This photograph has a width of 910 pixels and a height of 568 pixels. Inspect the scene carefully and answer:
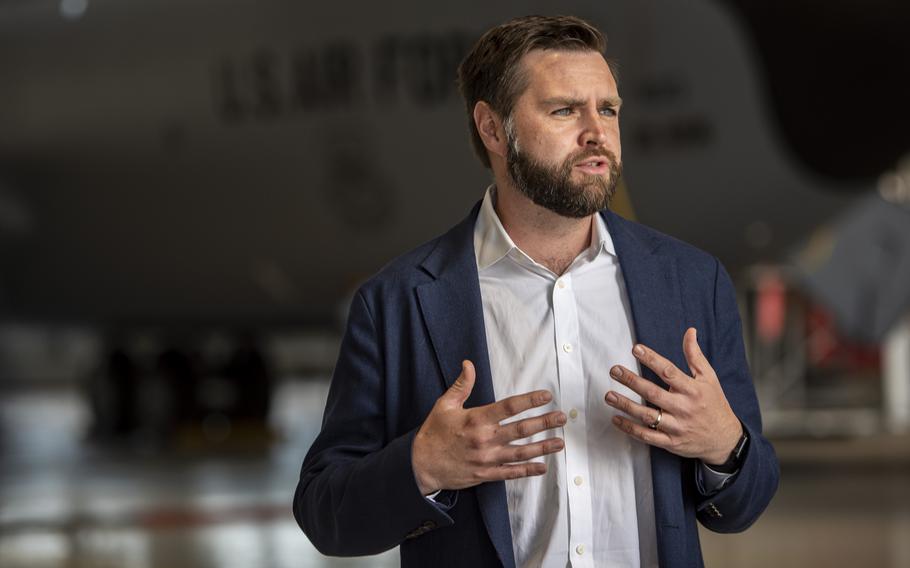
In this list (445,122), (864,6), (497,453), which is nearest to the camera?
(497,453)

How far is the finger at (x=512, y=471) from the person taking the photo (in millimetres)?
1672

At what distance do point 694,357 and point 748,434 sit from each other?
0.57 ft

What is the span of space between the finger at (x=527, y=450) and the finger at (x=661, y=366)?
16 cm

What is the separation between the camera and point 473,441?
1658 mm

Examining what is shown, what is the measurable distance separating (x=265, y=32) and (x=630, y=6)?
108 inches

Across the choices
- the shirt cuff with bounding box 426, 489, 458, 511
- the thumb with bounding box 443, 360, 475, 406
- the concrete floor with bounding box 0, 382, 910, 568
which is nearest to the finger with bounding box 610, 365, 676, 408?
the thumb with bounding box 443, 360, 475, 406

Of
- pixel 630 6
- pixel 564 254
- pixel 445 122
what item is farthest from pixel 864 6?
pixel 564 254

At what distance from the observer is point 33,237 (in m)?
10.8

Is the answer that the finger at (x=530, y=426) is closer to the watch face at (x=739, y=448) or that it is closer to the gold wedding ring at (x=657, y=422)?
the gold wedding ring at (x=657, y=422)

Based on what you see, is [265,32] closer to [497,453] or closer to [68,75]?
[68,75]

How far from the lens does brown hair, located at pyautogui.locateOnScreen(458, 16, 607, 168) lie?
184 centimetres

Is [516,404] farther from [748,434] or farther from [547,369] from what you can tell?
[748,434]

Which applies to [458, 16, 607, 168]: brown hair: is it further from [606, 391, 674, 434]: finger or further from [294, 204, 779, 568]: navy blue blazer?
[606, 391, 674, 434]: finger

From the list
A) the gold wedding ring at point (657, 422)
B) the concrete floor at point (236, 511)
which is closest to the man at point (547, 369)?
the gold wedding ring at point (657, 422)
